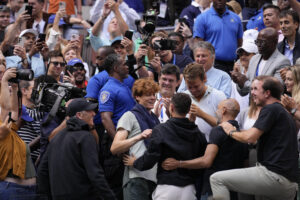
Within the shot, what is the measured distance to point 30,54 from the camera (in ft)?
34.2

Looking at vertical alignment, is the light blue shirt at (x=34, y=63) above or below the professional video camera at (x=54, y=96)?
below

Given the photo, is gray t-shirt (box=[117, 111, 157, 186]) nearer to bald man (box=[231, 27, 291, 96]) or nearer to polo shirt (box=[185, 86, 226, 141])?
polo shirt (box=[185, 86, 226, 141])

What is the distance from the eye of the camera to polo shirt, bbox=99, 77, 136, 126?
8.20 meters

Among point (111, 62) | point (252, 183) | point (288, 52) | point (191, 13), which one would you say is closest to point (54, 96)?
point (111, 62)

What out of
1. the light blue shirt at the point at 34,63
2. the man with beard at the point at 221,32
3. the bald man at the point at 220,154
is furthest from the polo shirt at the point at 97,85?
the man with beard at the point at 221,32

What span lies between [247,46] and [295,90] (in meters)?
2.10

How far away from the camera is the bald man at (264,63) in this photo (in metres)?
8.66

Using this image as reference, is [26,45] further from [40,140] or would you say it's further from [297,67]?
[297,67]

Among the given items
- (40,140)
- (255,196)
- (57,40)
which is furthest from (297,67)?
(57,40)

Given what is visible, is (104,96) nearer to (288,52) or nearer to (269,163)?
(269,163)

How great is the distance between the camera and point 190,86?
777 cm

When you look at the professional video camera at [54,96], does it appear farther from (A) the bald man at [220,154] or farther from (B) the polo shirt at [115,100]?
(A) the bald man at [220,154]

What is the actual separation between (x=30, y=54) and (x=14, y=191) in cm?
374

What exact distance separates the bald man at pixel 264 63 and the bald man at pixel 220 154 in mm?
1289
